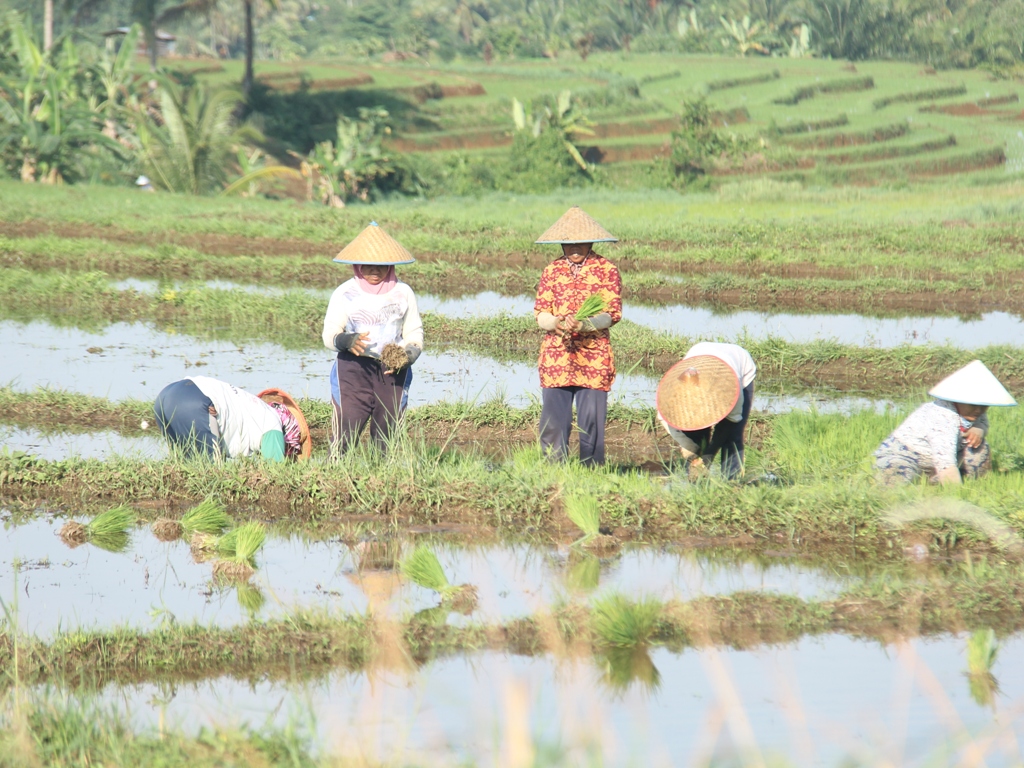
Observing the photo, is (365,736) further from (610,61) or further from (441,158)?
(610,61)

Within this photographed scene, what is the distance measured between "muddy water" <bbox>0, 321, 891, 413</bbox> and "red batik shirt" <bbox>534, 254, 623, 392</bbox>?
1303 millimetres

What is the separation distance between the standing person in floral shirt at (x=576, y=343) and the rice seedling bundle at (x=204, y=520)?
1.51 m

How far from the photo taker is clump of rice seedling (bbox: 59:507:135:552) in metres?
4.51

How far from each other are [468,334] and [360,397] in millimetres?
3579

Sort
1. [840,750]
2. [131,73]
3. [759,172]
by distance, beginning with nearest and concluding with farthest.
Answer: [840,750], [131,73], [759,172]

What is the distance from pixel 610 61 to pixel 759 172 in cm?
1667

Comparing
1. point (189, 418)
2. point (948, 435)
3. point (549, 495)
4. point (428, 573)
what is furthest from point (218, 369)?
point (948, 435)

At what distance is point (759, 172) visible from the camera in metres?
23.4

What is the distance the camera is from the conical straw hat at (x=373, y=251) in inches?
199

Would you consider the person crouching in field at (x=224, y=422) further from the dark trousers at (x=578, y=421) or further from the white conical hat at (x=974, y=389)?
the white conical hat at (x=974, y=389)

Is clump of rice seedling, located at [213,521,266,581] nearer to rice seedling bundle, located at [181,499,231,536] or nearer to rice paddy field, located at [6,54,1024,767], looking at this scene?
rice paddy field, located at [6,54,1024,767]

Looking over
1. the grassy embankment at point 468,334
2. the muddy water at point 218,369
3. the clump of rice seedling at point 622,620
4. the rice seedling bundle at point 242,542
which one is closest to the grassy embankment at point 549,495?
the rice seedling bundle at point 242,542

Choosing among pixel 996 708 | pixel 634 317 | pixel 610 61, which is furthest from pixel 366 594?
pixel 610 61

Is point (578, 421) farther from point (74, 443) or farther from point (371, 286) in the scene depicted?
point (74, 443)
